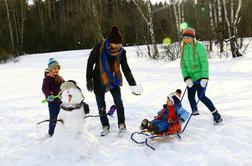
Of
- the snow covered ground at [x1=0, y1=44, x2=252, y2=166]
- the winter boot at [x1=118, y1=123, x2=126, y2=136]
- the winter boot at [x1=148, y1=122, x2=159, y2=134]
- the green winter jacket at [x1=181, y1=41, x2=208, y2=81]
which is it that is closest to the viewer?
the snow covered ground at [x1=0, y1=44, x2=252, y2=166]

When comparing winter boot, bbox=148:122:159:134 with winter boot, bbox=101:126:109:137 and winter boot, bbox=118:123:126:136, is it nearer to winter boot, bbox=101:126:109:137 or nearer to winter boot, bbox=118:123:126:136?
winter boot, bbox=118:123:126:136

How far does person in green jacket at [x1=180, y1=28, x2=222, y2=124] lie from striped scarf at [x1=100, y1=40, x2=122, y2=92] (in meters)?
1.22

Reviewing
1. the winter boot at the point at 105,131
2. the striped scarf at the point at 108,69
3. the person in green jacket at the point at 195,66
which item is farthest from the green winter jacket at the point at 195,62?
the winter boot at the point at 105,131

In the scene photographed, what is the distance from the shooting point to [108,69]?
5023 millimetres

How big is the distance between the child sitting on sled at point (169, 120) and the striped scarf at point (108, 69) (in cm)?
83

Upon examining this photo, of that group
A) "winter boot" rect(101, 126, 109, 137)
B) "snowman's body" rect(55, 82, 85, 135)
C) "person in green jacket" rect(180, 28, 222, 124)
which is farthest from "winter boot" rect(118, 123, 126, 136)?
"person in green jacket" rect(180, 28, 222, 124)

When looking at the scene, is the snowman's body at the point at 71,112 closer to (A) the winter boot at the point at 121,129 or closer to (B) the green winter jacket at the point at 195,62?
(A) the winter boot at the point at 121,129

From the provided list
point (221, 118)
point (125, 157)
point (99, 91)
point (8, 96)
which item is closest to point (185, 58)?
point (221, 118)

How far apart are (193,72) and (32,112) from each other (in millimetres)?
3731

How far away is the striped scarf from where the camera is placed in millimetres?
4934

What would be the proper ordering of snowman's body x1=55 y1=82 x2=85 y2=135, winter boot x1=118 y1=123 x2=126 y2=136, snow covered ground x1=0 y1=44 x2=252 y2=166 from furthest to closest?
1. winter boot x1=118 y1=123 x2=126 y2=136
2. snowman's body x1=55 y1=82 x2=85 y2=135
3. snow covered ground x1=0 y1=44 x2=252 y2=166

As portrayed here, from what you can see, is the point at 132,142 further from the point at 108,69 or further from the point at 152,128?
the point at 108,69

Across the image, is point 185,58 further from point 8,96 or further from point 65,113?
point 8,96

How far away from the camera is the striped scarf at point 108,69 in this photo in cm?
493
